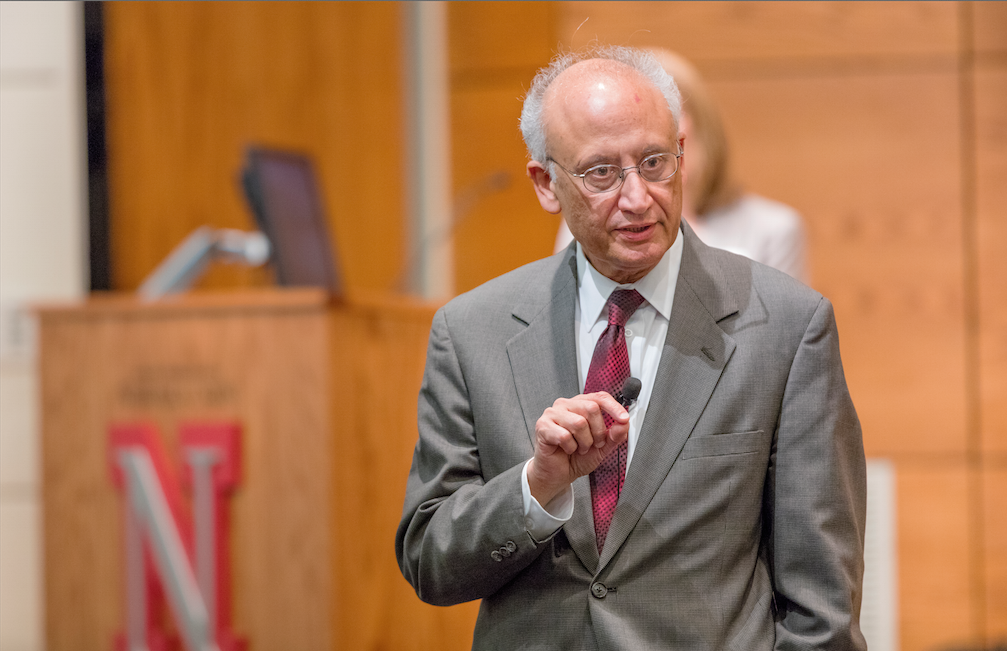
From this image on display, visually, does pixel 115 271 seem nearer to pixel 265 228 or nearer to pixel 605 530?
pixel 265 228

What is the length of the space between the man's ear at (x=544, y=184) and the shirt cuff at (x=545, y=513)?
354 millimetres

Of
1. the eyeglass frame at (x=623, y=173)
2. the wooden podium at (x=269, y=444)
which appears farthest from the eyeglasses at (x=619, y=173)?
the wooden podium at (x=269, y=444)

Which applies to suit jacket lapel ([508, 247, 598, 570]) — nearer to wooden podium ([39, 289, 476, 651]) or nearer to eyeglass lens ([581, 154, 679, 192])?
eyeglass lens ([581, 154, 679, 192])

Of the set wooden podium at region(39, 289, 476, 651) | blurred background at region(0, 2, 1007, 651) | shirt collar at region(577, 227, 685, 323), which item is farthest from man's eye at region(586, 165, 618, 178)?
blurred background at region(0, 2, 1007, 651)

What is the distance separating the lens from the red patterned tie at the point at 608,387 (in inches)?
49.9

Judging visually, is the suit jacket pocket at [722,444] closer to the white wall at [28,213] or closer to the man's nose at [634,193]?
the man's nose at [634,193]

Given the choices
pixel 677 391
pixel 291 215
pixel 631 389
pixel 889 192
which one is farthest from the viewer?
pixel 889 192

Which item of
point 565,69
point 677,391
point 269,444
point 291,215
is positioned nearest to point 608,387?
point 677,391

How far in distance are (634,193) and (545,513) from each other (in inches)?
15.7

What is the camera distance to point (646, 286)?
1.33m

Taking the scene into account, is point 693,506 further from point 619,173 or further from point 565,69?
point 565,69

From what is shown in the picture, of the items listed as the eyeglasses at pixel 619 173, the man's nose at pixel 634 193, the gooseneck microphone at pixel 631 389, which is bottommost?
the gooseneck microphone at pixel 631 389

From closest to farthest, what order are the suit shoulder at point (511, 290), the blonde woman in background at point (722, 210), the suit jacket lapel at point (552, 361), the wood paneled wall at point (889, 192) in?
the suit jacket lapel at point (552, 361) → the suit shoulder at point (511, 290) → the blonde woman in background at point (722, 210) → the wood paneled wall at point (889, 192)

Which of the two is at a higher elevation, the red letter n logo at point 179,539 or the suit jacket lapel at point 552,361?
the suit jacket lapel at point 552,361
